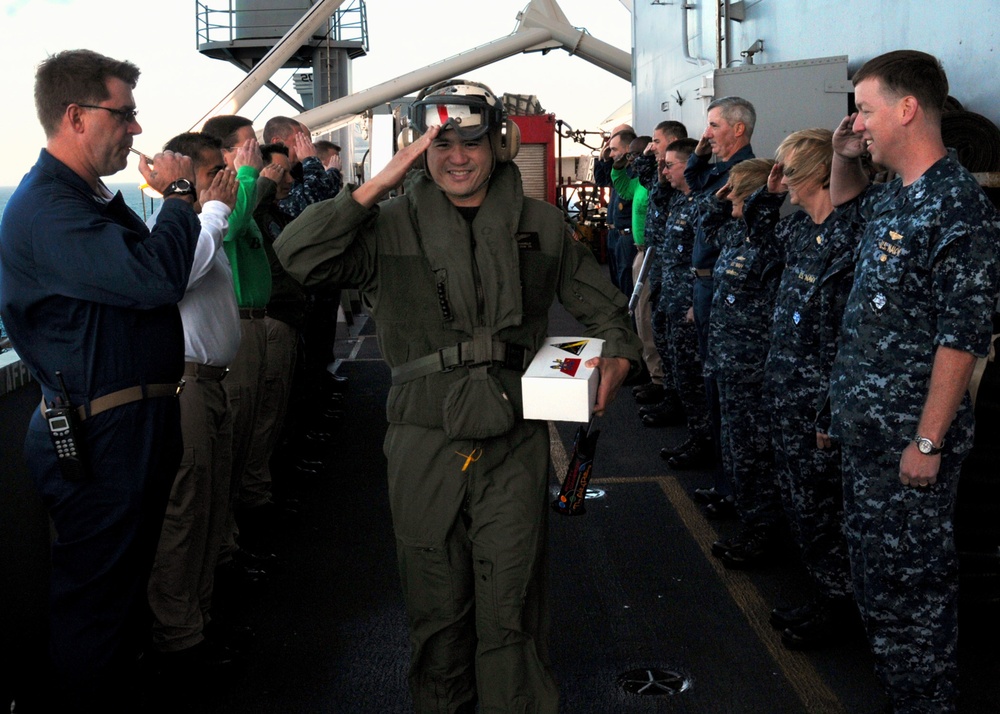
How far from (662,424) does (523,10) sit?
20466 mm

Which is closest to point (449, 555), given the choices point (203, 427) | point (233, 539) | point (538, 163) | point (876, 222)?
point (203, 427)

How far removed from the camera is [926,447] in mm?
2820

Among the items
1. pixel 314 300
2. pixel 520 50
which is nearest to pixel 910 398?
pixel 314 300

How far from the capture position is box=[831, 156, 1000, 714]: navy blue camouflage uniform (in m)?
2.77

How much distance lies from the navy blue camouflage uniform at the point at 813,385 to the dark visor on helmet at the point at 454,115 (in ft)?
5.09

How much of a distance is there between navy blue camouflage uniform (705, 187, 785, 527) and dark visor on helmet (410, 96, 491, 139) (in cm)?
221

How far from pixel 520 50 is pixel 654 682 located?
77.6 ft

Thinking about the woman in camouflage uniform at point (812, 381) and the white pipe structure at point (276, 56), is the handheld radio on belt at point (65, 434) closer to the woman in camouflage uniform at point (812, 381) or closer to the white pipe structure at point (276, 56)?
the woman in camouflage uniform at point (812, 381)

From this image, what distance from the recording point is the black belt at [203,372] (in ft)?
12.0

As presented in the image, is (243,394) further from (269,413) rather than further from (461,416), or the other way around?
(461,416)

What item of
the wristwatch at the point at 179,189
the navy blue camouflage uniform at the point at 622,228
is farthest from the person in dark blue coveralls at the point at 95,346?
the navy blue camouflage uniform at the point at 622,228

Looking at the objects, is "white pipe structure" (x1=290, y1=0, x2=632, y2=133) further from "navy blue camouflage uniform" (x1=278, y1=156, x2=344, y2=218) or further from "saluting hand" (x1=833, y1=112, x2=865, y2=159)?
"saluting hand" (x1=833, y1=112, x2=865, y2=159)

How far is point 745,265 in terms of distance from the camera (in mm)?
4754

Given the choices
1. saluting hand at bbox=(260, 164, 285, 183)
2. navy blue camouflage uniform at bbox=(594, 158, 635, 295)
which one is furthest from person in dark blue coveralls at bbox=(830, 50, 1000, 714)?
navy blue camouflage uniform at bbox=(594, 158, 635, 295)
